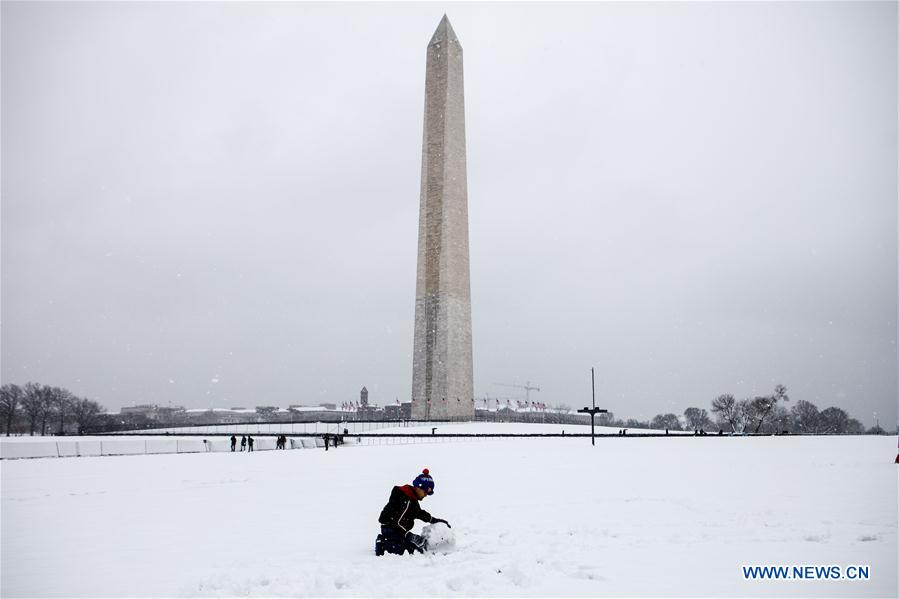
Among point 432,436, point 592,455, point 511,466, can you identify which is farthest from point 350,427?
point 511,466

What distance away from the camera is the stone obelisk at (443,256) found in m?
64.9

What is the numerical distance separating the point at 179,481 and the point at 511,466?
10.5 meters

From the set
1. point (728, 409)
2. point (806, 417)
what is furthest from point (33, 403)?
point (806, 417)

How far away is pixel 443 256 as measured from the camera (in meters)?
65.5

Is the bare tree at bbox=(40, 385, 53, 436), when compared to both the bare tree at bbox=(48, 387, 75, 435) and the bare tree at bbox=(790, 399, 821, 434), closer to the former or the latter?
the bare tree at bbox=(48, 387, 75, 435)

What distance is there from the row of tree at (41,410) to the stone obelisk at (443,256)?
191ft

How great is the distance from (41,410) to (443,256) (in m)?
72.4

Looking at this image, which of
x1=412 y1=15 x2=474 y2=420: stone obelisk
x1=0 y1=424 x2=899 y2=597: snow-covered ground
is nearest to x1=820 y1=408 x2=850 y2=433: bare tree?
x1=412 y1=15 x2=474 y2=420: stone obelisk

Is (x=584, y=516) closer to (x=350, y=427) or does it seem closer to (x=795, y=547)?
(x=795, y=547)

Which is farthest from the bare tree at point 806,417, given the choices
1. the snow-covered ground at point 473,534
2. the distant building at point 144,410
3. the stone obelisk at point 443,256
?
the distant building at point 144,410

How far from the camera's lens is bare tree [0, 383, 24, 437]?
316 ft

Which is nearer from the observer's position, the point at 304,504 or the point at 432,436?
the point at 304,504

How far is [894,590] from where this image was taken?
22.9 ft

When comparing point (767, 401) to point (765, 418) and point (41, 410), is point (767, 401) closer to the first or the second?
point (765, 418)
